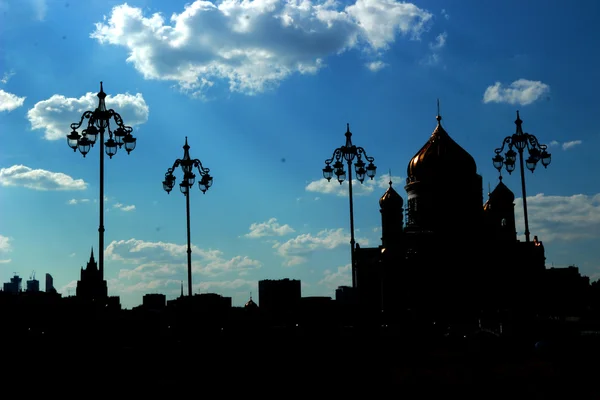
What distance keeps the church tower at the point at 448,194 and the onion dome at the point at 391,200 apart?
118 inches

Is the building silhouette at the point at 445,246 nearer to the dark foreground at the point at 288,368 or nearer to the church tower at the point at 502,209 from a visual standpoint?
Result: the church tower at the point at 502,209

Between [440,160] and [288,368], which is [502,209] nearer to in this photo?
[440,160]

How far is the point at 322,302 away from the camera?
105 feet

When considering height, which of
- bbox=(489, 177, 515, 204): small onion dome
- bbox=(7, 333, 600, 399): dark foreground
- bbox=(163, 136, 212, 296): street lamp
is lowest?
bbox=(7, 333, 600, 399): dark foreground

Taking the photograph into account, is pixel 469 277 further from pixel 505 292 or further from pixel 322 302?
pixel 322 302

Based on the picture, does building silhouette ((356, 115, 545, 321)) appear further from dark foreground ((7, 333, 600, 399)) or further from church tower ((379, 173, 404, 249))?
dark foreground ((7, 333, 600, 399))

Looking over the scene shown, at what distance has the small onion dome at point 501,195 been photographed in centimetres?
9075

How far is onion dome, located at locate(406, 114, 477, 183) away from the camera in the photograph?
264 feet

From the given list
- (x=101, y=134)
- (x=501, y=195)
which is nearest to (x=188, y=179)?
(x=101, y=134)

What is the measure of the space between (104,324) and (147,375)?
12.2 ft

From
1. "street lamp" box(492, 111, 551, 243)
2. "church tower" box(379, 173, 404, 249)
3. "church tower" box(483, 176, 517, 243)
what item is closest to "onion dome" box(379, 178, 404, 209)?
"church tower" box(379, 173, 404, 249)

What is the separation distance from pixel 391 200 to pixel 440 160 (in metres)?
7.02

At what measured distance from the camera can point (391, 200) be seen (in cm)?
8406

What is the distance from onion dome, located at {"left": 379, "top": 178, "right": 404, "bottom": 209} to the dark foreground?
5557 centimetres
